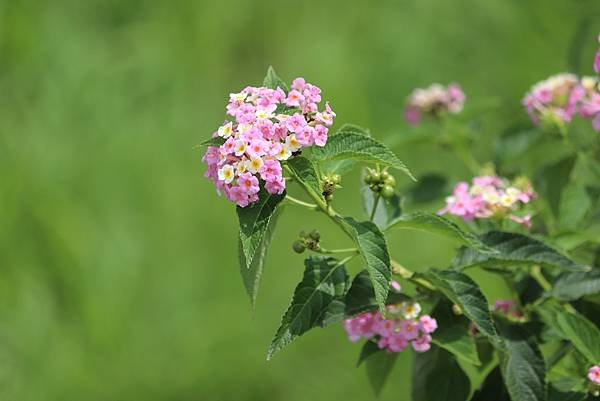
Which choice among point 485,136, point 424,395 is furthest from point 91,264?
point 424,395

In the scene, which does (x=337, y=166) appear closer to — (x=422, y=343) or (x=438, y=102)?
(x=422, y=343)

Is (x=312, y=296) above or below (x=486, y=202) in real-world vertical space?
below

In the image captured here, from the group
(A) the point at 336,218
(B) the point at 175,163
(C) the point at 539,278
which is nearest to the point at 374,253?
(A) the point at 336,218

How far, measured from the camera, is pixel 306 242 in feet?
4.19

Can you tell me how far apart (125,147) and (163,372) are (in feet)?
3.48

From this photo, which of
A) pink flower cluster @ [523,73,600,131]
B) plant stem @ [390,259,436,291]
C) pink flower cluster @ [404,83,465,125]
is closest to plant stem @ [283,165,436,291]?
plant stem @ [390,259,436,291]

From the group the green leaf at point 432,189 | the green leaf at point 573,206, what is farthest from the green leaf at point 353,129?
the green leaf at point 432,189

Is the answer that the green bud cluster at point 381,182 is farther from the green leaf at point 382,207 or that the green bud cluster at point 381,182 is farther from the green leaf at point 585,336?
the green leaf at point 585,336

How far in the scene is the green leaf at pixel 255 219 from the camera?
111 centimetres

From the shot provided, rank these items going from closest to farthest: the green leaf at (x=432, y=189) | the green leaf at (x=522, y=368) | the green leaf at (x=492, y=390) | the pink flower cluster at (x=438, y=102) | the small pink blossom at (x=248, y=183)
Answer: the small pink blossom at (x=248, y=183) → the green leaf at (x=522, y=368) → the green leaf at (x=492, y=390) → the green leaf at (x=432, y=189) → the pink flower cluster at (x=438, y=102)

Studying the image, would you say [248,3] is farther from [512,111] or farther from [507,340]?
[507,340]

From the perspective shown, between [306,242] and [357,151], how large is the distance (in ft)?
0.59

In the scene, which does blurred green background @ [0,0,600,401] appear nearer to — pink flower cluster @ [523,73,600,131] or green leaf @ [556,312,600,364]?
pink flower cluster @ [523,73,600,131]

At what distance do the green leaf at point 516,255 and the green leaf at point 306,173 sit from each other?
0.31m
